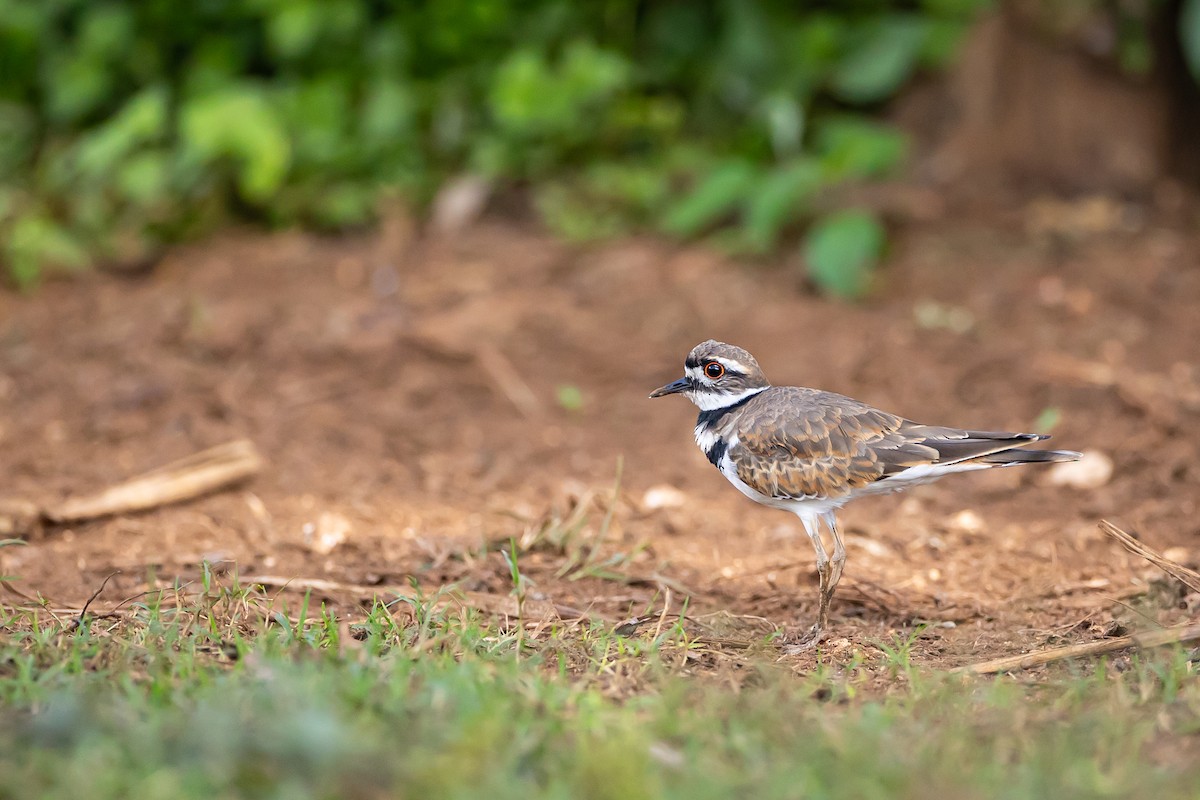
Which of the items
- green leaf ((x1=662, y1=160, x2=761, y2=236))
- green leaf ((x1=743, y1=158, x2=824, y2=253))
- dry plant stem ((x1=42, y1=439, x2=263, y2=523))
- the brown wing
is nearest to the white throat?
the brown wing

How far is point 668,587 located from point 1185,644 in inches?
78.1

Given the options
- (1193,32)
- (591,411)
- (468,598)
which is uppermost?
(1193,32)

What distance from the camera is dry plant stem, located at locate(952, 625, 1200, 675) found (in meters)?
4.37

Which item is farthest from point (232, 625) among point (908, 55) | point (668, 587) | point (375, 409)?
point (908, 55)

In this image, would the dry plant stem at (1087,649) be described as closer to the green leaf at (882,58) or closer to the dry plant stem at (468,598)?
the dry plant stem at (468,598)

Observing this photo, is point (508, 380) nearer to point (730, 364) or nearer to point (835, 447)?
point (730, 364)

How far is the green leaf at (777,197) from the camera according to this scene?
28.9 feet

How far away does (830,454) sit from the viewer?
5188 millimetres

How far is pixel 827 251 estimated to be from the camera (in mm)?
8641

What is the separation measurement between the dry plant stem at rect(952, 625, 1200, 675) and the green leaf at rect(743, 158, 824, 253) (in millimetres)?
4826

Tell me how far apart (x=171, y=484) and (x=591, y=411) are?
260cm

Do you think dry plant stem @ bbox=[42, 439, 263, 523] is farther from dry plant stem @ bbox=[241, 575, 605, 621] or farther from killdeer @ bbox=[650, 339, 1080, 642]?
killdeer @ bbox=[650, 339, 1080, 642]

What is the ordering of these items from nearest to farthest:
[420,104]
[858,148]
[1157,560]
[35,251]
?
[1157,560]
[858,148]
[35,251]
[420,104]

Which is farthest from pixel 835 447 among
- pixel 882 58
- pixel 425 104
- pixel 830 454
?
pixel 425 104
